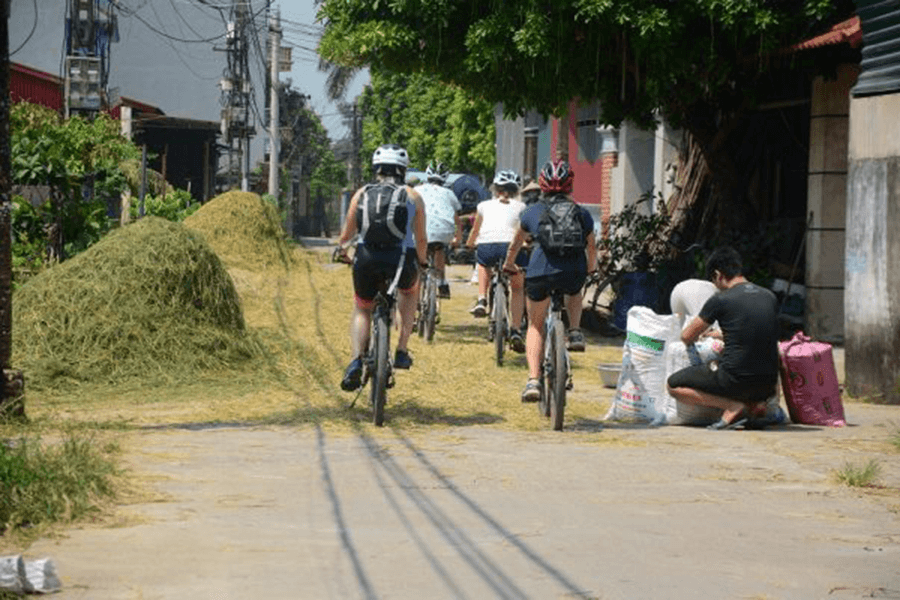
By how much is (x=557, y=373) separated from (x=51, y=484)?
162 inches

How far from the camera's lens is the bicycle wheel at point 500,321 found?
1431 cm

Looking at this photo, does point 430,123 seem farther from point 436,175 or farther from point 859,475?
point 859,475

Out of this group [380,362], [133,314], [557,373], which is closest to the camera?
[380,362]

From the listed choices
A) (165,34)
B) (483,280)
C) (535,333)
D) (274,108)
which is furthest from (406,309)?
(165,34)

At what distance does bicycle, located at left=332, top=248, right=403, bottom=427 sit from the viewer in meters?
10.0

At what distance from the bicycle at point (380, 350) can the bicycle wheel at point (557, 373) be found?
43.4 inches

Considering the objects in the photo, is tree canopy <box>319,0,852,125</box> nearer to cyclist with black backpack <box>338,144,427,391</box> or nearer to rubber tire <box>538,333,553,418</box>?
cyclist with black backpack <box>338,144,427,391</box>

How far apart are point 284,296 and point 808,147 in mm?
8550

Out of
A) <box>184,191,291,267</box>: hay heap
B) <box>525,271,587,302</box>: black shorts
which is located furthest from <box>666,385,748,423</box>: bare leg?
<box>184,191,291,267</box>: hay heap

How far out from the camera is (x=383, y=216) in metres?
10.2

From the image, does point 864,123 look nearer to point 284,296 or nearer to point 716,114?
point 716,114

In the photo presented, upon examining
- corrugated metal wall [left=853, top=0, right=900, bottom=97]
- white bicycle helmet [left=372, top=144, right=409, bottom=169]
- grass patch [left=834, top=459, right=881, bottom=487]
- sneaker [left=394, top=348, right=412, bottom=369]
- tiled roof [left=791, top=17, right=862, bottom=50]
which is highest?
tiled roof [left=791, top=17, right=862, bottom=50]

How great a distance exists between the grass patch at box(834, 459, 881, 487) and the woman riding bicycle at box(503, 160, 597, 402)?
105 inches

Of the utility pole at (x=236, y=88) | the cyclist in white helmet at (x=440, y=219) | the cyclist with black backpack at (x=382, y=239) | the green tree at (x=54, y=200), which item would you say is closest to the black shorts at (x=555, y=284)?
the cyclist with black backpack at (x=382, y=239)
